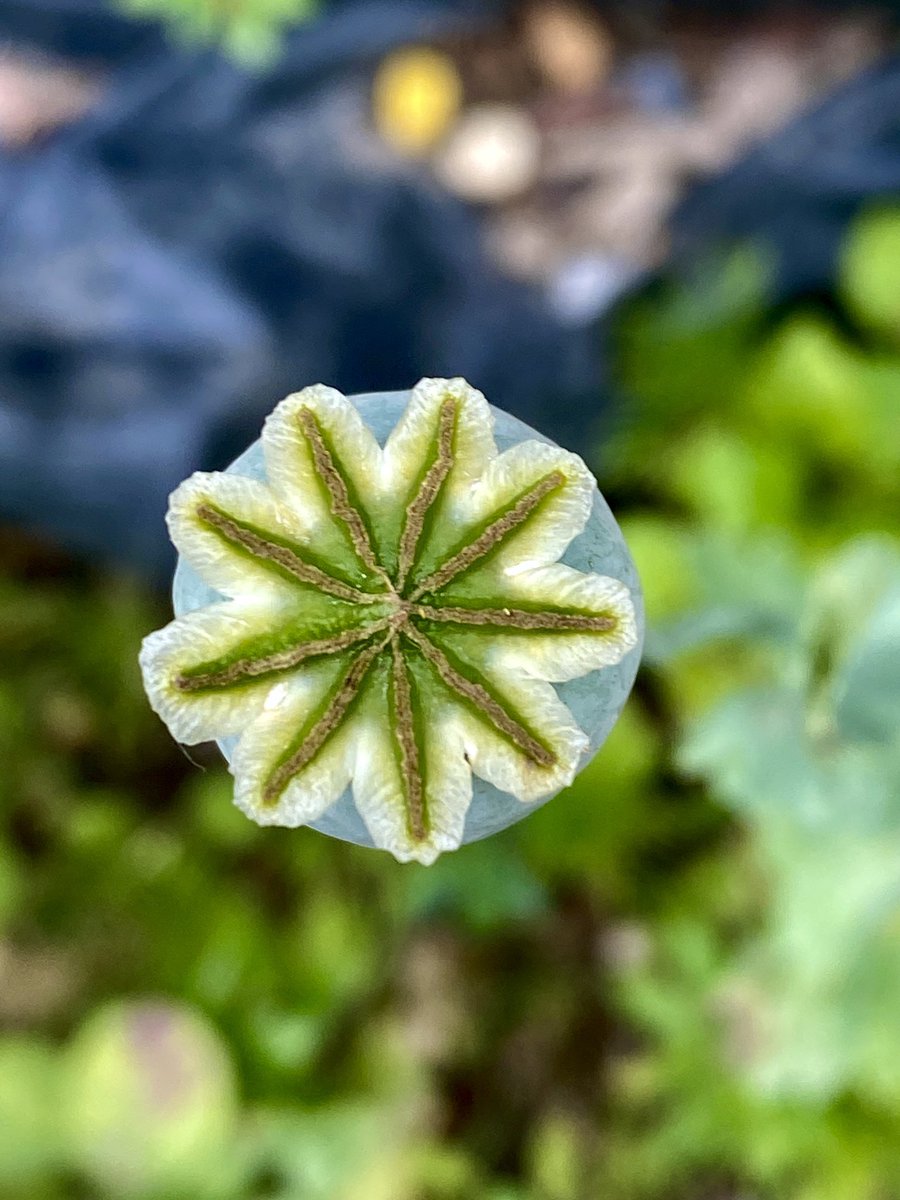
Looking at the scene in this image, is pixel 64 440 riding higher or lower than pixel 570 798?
higher

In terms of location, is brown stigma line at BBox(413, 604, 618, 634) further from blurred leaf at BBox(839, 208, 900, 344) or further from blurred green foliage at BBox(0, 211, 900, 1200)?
blurred leaf at BBox(839, 208, 900, 344)

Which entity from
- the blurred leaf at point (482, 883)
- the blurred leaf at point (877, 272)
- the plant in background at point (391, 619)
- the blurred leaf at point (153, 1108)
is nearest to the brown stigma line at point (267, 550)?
the plant in background at point (391, 619)

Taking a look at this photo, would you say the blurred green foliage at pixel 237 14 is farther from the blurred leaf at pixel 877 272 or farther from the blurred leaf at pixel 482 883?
the blurred leaf at pixel 482 883

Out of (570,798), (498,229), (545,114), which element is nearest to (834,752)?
(570,798)

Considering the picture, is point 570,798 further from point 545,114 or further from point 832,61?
point 832,61

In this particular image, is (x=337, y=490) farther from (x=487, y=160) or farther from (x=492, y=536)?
(x=487, y=160)

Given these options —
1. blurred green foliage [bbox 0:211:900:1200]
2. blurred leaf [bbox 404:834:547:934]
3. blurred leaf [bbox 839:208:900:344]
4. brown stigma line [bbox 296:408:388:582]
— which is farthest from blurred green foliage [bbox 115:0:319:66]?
brown stigma line [bbox 296:408:388:582]
